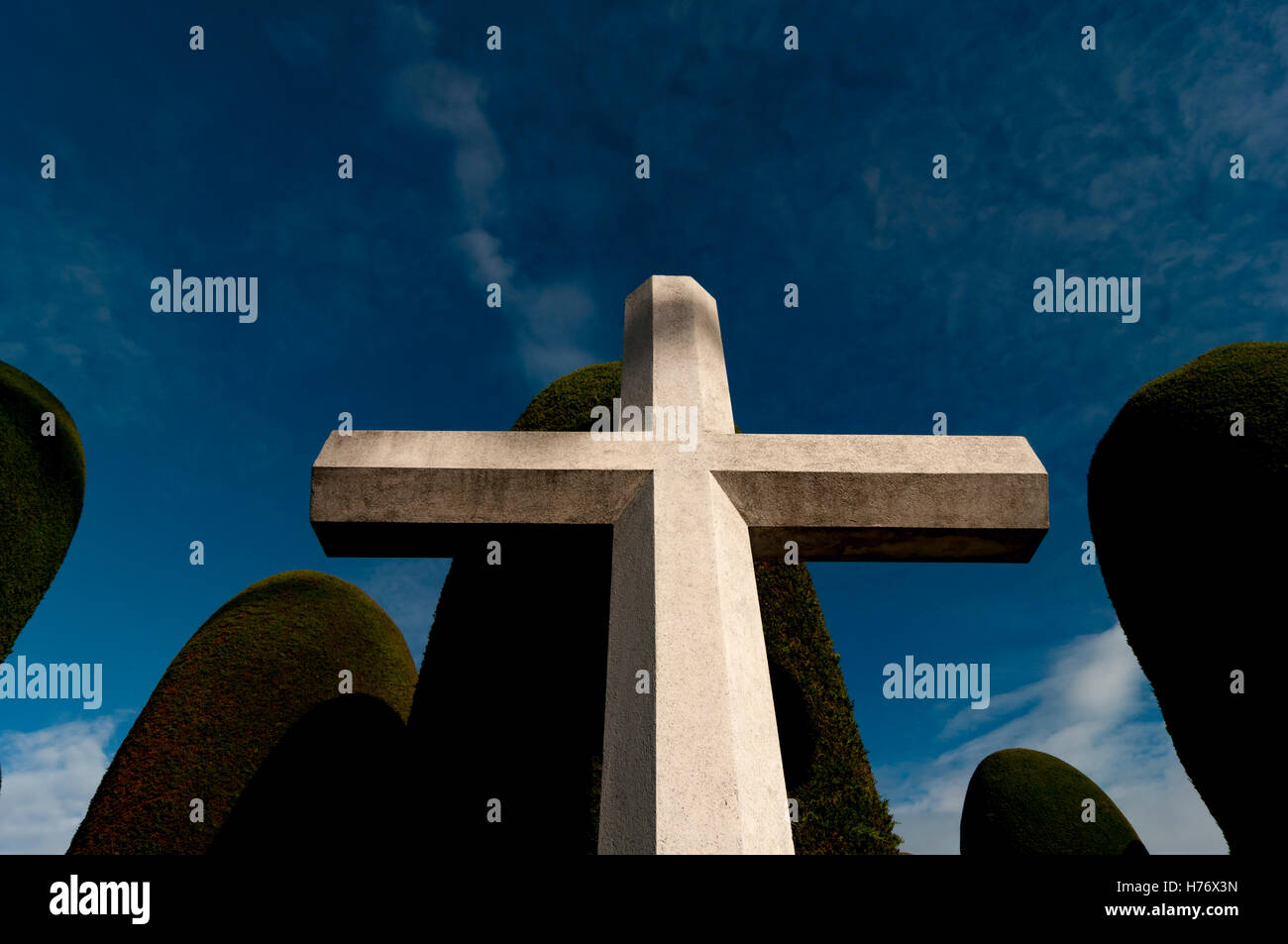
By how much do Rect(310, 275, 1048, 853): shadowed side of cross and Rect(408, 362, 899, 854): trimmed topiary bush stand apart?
1.34 m

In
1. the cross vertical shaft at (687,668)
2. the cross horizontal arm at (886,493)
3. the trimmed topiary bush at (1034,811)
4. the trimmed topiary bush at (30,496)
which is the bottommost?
the trimmed topiary bush at (1034,811)

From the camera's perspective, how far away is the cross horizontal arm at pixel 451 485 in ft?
11.9

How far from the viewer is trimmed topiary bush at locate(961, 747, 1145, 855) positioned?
10.6 m

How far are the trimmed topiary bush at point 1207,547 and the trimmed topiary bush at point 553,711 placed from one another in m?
2.56

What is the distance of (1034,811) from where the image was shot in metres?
10.9

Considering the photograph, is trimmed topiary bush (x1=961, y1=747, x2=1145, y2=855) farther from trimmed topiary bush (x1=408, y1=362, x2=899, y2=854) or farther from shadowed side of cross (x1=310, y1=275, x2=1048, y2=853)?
shadowed side of cross (x1=310, y1=275, x2=1048, y2=853)

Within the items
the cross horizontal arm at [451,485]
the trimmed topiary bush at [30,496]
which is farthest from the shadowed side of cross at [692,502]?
the trimmed topiary bush at [30,496]

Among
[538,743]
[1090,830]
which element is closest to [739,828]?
[538,743]

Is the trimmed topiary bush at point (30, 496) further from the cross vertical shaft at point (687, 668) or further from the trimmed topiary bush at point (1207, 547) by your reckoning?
the trimmed topiary bush at point (1207, 547)

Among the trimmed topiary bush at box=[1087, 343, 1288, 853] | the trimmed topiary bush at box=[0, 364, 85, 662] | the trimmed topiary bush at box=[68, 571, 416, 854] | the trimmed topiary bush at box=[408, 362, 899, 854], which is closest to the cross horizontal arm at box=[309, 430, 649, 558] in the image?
the trimmed topiary bush at box=[408, 362, 899, 854]

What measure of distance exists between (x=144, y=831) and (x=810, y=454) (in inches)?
274

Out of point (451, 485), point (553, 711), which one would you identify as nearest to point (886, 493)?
point (451, 485)

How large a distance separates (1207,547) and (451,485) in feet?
18.8
